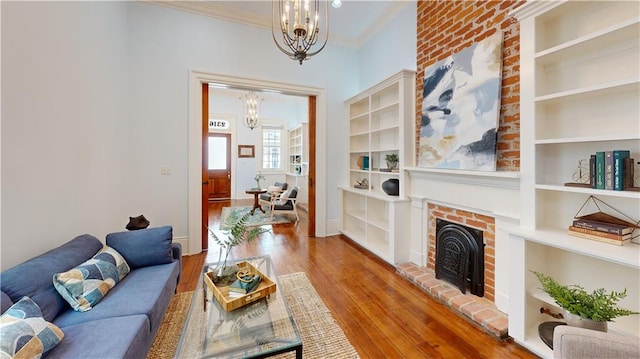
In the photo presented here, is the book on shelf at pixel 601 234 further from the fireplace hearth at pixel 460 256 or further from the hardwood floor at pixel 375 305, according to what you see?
the hardwood floor at pixel 375 305

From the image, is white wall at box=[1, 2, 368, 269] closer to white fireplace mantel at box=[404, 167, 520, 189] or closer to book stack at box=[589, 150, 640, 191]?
white fireplace mantel at box=[404, 167, 520, 189]

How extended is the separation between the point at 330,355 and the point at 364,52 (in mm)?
4564

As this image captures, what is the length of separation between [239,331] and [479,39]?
10.4ft

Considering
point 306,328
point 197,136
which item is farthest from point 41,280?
point 197,136

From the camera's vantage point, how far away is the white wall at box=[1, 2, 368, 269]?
5.62ft

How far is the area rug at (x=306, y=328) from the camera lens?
1.77m

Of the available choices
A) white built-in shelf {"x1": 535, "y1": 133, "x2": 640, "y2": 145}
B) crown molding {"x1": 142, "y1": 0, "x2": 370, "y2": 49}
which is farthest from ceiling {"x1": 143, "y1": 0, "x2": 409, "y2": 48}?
white built-in shelf {"x1": 535, "y1": 133, "x2": 640, "y2": 145}

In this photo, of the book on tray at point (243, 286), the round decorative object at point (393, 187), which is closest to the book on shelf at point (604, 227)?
the round decorative object at point (393, 187)

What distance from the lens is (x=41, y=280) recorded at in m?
1.49

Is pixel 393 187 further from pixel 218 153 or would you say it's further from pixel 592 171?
pixel 218 153

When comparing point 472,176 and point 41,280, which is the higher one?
point 472,176

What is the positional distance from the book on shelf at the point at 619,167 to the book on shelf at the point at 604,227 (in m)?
0.24

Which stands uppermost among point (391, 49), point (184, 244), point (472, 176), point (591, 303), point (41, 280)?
point (391, 49)

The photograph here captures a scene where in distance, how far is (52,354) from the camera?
120 centimetres
